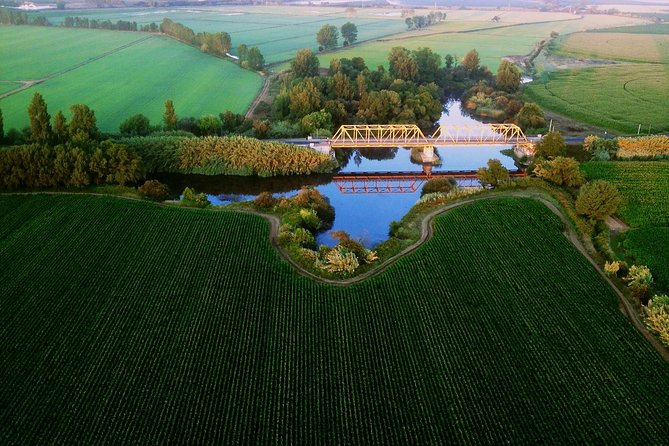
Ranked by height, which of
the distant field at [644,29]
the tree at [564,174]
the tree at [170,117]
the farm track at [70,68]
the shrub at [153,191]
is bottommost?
the shrub at [153,191]

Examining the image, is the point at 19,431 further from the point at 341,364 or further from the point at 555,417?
the point at 555,417

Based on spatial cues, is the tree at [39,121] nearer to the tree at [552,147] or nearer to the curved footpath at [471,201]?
the curved footpath at [471,201]

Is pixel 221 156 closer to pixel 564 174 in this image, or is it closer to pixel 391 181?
pixel 391 181

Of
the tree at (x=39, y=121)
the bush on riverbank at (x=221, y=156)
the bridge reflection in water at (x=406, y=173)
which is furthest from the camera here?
the bush on riverbank at (x=221, y=156)

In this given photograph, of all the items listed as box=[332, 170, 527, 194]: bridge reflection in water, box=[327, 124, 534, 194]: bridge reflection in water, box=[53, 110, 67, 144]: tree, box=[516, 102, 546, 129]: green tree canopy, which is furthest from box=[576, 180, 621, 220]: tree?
box=[53, 110, 67, 144]: tree

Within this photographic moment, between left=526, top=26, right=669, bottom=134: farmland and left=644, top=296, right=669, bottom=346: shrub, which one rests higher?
left=526, top=26, right=669, bottom=134: farmland

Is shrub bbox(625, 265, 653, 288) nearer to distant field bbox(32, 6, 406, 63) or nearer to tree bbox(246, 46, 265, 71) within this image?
tree bbox(246, 46, 265, 71)

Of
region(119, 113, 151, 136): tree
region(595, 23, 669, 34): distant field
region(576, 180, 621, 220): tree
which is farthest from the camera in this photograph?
region(595, 23, 669, 34): distant field

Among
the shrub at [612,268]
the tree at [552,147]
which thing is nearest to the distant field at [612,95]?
the tree at [552,147]

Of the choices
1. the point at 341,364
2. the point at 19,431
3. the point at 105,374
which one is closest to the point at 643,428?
the point at 341,364
